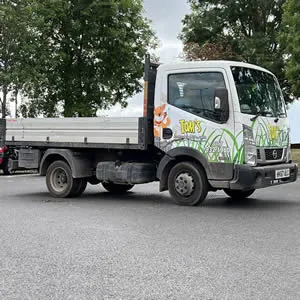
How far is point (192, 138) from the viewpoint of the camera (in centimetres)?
949

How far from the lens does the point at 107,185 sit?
40.8ft

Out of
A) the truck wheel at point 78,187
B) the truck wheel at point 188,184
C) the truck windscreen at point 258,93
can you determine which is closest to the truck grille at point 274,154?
the truck windscreen at point 258,93

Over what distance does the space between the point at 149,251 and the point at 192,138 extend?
386 centimetres

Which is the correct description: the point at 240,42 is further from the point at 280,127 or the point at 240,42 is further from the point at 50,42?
the point at 280,127

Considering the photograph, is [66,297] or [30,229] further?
[30,229]

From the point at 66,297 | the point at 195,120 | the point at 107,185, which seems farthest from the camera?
the point at 107,185

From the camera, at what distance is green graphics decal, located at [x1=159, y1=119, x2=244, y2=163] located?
9062 millimetres

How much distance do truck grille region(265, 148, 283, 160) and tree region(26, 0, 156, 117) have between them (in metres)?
20.8

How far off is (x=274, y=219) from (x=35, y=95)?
2378 cm

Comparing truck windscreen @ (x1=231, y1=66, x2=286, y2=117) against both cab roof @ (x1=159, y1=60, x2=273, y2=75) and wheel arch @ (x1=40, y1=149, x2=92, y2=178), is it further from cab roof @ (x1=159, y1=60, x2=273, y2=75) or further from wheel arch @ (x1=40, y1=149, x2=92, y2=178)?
wheel arch @ (x1=40, y1=149, x2=92, y2=178)

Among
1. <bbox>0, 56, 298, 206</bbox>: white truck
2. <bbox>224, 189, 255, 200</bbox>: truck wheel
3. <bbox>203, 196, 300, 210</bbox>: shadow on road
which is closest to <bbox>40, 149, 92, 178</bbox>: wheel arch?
<bbox>0, 56, 298, 206</bbox>: white truck

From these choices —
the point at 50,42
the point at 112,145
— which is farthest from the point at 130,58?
the point at 112,145

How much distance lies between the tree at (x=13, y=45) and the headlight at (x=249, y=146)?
1893 centimetres

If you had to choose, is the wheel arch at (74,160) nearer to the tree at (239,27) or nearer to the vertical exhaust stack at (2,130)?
the vertical exhaust stack at (2,130)
